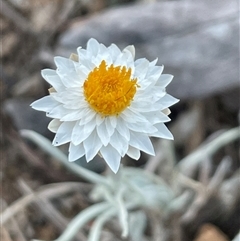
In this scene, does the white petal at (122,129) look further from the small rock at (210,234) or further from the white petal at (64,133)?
the small rock at (210,234)

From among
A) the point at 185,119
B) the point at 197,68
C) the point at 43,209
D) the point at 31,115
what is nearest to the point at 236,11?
the point at 197,68

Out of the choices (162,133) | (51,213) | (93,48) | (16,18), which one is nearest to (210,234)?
(51,213)

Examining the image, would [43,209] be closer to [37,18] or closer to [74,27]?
[74,27]

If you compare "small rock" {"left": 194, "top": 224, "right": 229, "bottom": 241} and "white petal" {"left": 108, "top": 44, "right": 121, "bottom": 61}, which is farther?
"small rock" {"left": 194, "top": 224, "right": 229, "bottom": 241}

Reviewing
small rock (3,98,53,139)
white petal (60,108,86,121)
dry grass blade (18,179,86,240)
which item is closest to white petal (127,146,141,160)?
white petal (60,108,86,121)

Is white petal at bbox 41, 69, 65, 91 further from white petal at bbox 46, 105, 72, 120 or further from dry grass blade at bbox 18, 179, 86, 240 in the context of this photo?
dry grass blade at bbox 18, 179, 86, 240

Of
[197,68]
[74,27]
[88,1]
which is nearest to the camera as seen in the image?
[197,68]

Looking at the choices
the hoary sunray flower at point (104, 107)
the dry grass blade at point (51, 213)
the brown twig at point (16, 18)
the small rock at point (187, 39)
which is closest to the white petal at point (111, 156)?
the hoary sunray flower at point (104, 107)
